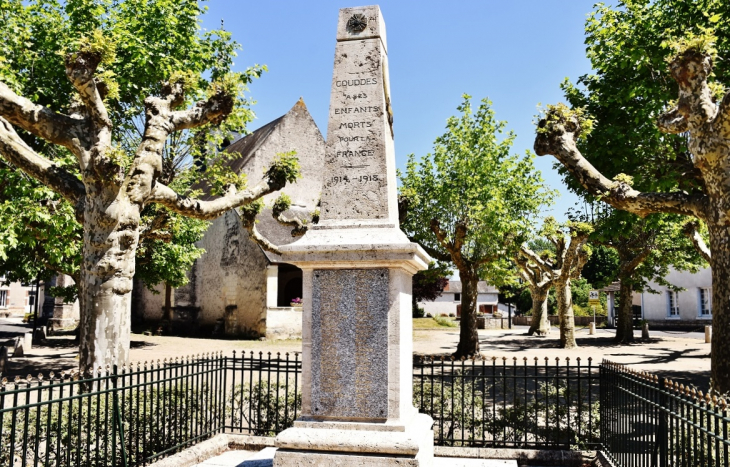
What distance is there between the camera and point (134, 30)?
1519 cm

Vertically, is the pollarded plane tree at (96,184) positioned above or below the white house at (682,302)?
above

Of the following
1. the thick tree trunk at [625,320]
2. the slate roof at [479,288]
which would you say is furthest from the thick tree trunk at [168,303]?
the slate roof at [479,288]

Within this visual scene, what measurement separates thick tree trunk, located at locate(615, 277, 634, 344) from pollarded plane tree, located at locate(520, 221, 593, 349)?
3.71 metres

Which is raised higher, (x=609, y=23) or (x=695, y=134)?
(x=609, y=23)

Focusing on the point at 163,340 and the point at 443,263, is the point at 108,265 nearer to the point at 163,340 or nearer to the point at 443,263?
the point at 443,263

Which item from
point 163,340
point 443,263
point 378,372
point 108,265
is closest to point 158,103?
point 108,265

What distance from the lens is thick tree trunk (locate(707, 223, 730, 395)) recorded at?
28.0 feet

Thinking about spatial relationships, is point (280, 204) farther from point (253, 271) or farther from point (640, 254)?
point (640, 254)

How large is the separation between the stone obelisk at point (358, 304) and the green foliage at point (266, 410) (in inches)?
116

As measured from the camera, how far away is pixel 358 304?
5.23 metres

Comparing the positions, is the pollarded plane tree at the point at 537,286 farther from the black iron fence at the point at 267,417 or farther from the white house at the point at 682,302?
the black iron fence at the point at 267,417

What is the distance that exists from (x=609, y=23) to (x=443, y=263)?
32.8ft

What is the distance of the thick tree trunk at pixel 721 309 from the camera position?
8.54 m

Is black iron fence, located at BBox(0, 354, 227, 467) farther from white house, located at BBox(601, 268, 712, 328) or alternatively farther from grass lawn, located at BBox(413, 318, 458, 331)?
white house, located at BBox(601, 268, 712, 328)
